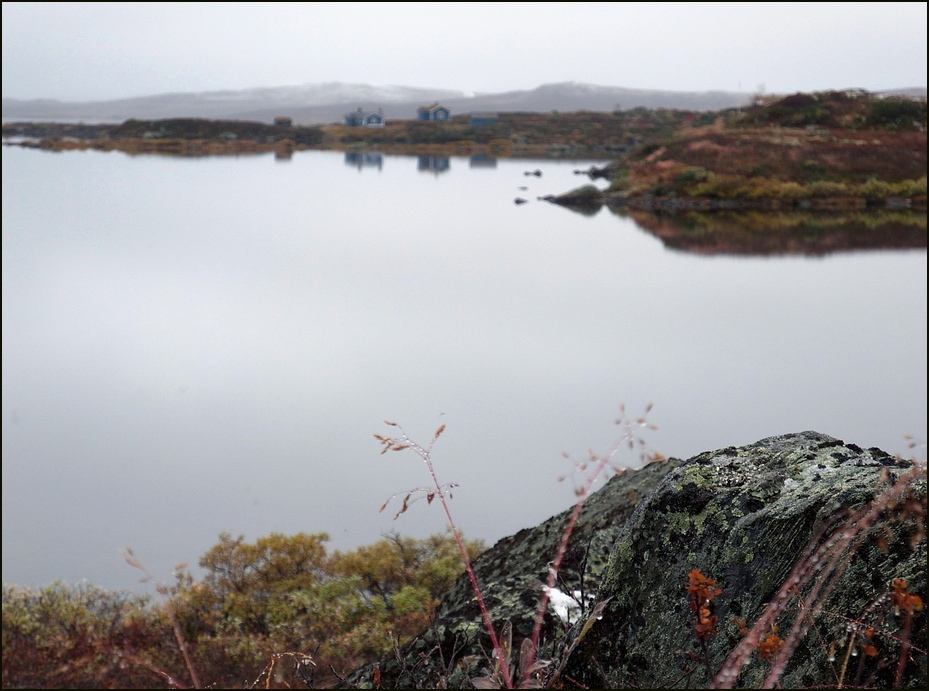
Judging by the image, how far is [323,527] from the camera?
10.0 m

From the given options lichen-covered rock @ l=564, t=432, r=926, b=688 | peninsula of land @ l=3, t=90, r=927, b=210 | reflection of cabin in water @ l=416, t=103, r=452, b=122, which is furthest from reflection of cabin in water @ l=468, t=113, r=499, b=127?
lichen-covered rock @ l=564, t=432, r=926, b=688

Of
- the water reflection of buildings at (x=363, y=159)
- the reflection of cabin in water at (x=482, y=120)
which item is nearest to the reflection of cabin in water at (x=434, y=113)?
the reflection of cabin in water at (x=482, y=120)

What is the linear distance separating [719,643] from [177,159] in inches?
3141

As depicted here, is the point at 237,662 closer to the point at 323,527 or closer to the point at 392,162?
the point at 323,527

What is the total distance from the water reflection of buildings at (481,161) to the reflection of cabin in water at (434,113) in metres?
56.3

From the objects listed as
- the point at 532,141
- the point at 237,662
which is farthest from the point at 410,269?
the point at 532,141

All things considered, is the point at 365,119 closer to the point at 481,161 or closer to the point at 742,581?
the point at 481,161

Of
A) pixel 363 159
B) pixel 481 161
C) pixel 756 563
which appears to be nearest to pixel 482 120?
pixel 363 159

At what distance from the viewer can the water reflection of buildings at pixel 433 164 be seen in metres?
66.6

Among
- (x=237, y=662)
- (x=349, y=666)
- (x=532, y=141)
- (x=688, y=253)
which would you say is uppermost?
(x=532, y=141)

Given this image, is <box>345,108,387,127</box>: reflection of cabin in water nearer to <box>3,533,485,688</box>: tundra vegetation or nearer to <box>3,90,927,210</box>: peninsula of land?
<box>3,90,927,210</box>: peninsula of land

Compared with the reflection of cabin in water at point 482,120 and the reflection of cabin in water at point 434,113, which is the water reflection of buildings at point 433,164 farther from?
the reflection of cabin in water at point 434,113

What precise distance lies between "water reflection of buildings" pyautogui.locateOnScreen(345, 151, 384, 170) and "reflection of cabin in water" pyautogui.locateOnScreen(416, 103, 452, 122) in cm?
5144

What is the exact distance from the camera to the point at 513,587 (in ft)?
12.5
